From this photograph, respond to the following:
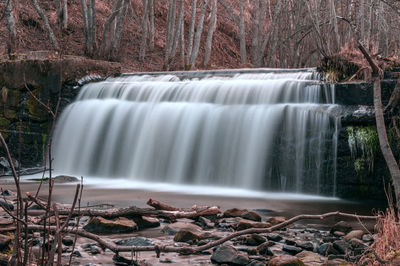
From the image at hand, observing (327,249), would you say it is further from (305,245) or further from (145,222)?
(145,222)

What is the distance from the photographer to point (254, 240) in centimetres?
486

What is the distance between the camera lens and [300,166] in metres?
9.29

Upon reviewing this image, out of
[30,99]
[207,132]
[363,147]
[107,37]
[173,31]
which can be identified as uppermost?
[173,31]

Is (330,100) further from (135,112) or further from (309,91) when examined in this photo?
(135,112)

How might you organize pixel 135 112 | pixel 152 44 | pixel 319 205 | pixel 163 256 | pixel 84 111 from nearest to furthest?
pixel 163 256, pixel 319 205, pixel 135 112, pixel 84 111, pixel 152 44

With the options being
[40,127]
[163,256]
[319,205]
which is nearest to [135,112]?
[40,127]

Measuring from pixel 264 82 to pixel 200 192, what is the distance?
354 cm

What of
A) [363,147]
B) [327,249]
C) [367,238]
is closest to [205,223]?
[327,249]

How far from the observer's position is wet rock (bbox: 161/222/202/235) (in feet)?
17.5

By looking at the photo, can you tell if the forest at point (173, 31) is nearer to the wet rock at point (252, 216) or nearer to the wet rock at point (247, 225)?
the wet rock at point (252, 216)

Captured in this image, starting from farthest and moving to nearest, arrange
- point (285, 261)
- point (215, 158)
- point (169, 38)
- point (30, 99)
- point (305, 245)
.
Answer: point (169, 38) → point (30, 99) → point (215, 158) → point (305, 245) → point (285, 261)

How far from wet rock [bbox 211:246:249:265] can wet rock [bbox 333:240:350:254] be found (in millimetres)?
1014

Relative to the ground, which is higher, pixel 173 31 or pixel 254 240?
pixel 173 31

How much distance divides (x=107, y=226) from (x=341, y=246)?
2.48 metres
